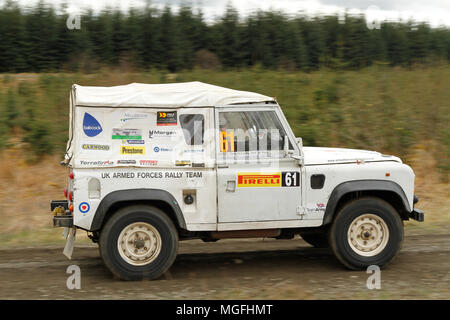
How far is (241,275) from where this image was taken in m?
7.41

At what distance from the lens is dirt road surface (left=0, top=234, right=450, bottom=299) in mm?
6516

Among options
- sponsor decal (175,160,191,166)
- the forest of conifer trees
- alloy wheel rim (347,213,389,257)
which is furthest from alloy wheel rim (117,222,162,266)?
the forest of conifer trees

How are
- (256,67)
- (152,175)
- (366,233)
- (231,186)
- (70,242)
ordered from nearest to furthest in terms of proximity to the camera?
(152,175)
(231,186)
(70,242)
(366,233)
(256,67)

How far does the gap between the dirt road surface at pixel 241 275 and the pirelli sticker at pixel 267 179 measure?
3.89 feet

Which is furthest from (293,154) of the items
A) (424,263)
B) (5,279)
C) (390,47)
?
(390,47)

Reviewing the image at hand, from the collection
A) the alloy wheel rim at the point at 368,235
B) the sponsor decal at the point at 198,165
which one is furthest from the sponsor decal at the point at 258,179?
the alloy wheel rim at the point at 368,235

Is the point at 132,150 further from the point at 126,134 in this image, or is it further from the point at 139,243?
the point at 139,243

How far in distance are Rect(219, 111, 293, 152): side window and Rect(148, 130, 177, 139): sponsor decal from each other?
59 cm

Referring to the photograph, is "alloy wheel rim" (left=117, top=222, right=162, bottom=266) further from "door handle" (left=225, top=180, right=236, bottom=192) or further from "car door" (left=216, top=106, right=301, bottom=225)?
"door handle" (left=225, top=180, right=236, bottom=192)

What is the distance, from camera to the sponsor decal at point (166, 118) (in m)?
6.96

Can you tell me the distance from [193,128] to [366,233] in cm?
257

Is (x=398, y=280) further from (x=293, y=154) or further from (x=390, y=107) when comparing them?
(x=390, y=107)

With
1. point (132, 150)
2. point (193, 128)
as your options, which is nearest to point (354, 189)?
point (193, 128)

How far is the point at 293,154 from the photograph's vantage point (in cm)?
716
